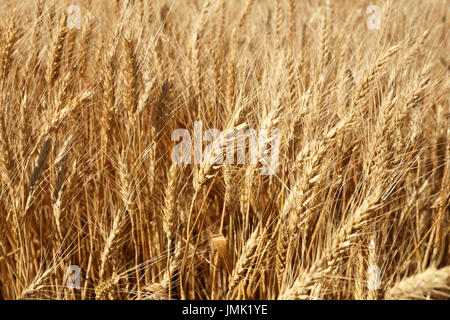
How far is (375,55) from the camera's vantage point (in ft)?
4.38

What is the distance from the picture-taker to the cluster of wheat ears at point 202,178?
1.07 meters

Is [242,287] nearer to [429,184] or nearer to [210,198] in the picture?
[210,198]

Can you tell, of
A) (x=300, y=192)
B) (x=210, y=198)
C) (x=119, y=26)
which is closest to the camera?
(x=300, y=192)

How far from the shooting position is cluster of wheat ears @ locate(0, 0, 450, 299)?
1.07 metres

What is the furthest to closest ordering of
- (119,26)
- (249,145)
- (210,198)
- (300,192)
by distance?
(210,198) → (119,26) → (249,145) → (300,192)

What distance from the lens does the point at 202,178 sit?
1.05 metres
